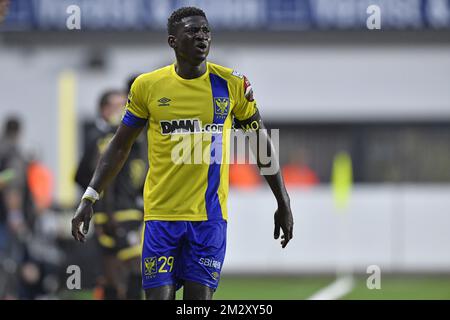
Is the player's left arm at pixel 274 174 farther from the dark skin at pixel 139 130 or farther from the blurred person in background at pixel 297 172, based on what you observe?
the blurred person in background at pixel 297 172

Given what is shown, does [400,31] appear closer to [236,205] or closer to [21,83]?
[236,205]

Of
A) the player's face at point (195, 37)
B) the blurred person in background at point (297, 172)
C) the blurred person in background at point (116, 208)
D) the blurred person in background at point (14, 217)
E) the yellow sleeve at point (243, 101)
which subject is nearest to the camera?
the player's face at point (195, 37)

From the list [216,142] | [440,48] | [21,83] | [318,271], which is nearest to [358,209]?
[318,271]

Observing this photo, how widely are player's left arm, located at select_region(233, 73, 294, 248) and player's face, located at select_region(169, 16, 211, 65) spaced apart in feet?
1.26

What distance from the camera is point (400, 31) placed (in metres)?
22.6

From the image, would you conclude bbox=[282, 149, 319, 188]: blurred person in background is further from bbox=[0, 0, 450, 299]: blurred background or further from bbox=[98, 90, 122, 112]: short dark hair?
bbox=[98, 90, 122, 112]: short dark hair

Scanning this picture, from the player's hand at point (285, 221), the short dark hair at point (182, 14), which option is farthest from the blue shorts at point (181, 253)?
the short dark hair at point (182, 14)

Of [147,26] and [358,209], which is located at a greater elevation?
[147,26]

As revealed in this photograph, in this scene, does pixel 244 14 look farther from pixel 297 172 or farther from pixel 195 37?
pixel 195 37

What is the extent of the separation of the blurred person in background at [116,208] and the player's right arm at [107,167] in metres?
3.20

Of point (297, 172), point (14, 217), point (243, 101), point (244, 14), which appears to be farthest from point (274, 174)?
point (297, 172)

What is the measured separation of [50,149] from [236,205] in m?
3.60

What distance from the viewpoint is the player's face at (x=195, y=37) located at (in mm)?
7828
